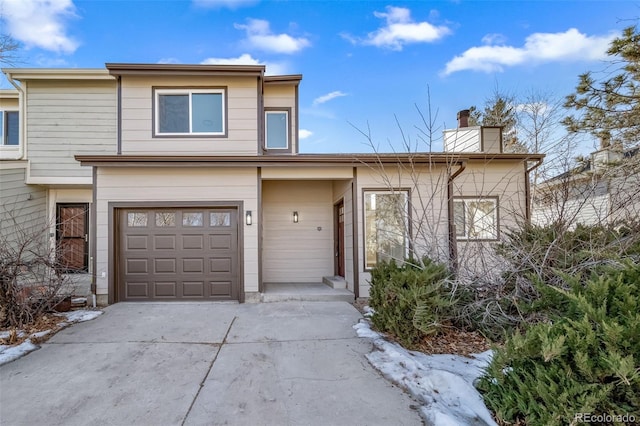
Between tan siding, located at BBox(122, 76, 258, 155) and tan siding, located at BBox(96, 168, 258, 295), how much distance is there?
57 cm

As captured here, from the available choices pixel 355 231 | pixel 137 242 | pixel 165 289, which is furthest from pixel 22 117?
pixel 355 231

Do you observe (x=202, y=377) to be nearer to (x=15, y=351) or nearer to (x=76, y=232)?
(x=15, y=351)

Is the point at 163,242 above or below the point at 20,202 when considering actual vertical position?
below

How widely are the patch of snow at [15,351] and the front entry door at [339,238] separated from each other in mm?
6095

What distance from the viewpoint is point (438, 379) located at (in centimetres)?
335

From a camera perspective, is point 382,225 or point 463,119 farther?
point 463,119

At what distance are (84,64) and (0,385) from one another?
9.75m

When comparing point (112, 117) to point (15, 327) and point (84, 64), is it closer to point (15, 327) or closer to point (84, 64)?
point (84, 64)

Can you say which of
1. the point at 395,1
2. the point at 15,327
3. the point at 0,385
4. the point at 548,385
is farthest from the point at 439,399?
the point at 395,1

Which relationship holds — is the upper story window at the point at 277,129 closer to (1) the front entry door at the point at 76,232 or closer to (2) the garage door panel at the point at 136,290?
(2) the garage door panel at the point at 136,290

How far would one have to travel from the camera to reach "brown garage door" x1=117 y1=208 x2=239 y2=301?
7207 mm

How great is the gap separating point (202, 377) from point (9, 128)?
1079 cm

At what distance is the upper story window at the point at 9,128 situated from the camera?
9688mm

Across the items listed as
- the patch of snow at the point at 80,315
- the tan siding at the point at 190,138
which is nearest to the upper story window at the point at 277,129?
the tan siding at the point at 190,138
